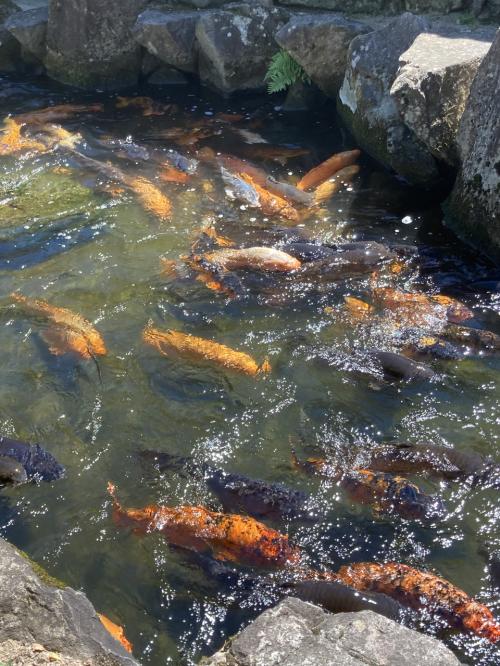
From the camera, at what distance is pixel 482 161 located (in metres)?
7.00

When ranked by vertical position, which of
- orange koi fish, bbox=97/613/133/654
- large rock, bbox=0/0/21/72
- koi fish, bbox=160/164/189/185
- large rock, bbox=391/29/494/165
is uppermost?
large rock, bbox=391/29/494/165

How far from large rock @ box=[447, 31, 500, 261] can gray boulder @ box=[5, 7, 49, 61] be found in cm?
783

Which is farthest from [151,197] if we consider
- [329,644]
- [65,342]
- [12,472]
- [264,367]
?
[329,644]

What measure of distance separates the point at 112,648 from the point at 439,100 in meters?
6.43

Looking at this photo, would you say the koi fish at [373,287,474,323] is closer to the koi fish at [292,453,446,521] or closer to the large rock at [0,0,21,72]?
the koi fish at [292,453,446,521]

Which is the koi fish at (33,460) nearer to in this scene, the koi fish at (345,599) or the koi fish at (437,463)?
the koi fish at (345,599)

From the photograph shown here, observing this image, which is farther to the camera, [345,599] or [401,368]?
[401,368]

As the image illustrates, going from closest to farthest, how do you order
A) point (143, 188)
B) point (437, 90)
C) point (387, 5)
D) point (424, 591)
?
point (424, 591), point (437, 90), point (143, 188), point (387, 5)

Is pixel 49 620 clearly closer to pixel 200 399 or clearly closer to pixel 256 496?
pixel 256 496

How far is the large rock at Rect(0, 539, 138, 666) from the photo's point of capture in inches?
119

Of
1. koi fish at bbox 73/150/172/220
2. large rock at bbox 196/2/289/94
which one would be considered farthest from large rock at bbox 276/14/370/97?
koi fish at bbox 73/150/172/220

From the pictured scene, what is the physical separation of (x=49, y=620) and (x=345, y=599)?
1.50m

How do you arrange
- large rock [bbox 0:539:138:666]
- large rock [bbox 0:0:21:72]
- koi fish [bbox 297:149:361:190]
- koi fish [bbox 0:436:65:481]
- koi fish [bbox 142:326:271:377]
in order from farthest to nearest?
large rock [bbox 0:0:21:72], koi fish [bbox 297:149:361:190], koi fish [bbox 142:326:271:377], koi fish [bbox 0:436:65:481], large rock [bbox 0:539:138:666]

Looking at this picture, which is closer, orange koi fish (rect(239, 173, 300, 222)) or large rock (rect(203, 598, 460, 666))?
large rock (rect(203, 598, 460, 666))
